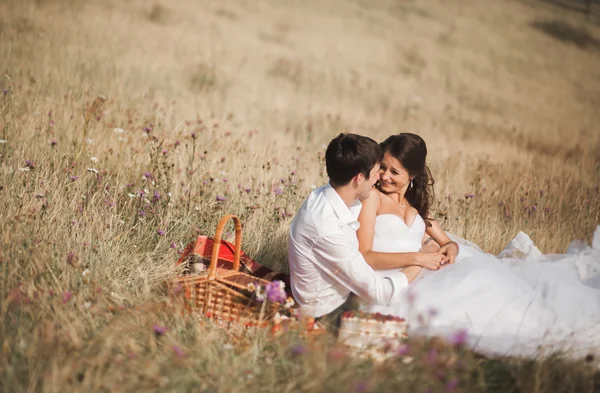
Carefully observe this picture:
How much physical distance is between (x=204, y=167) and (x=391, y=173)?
7.12ft

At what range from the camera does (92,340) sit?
2.55 metres

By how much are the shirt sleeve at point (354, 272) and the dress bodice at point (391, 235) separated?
0.30 m

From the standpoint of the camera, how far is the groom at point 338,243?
128 inches

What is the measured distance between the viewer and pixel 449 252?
3.78m

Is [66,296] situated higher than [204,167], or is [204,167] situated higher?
[204,167]

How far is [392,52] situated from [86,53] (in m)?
10.2

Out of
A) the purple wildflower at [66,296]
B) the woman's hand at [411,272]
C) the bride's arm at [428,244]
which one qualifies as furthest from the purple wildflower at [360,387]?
the bride's arm at [428,244]

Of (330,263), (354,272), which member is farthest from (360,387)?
(330,263)

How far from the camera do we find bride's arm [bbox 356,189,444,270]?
3.48m

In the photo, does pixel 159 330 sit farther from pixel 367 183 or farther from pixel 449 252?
pixel 449 252

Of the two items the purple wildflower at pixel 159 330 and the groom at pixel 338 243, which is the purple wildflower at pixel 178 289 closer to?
the purple wildflower at pixel 159 330

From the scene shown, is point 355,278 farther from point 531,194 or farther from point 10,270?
point 531,194

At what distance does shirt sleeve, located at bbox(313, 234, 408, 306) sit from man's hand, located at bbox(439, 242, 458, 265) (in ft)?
1.36

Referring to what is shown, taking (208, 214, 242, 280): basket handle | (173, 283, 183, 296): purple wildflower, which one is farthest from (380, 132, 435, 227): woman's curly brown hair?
(173, 283, 183, 296): purple wildflower
